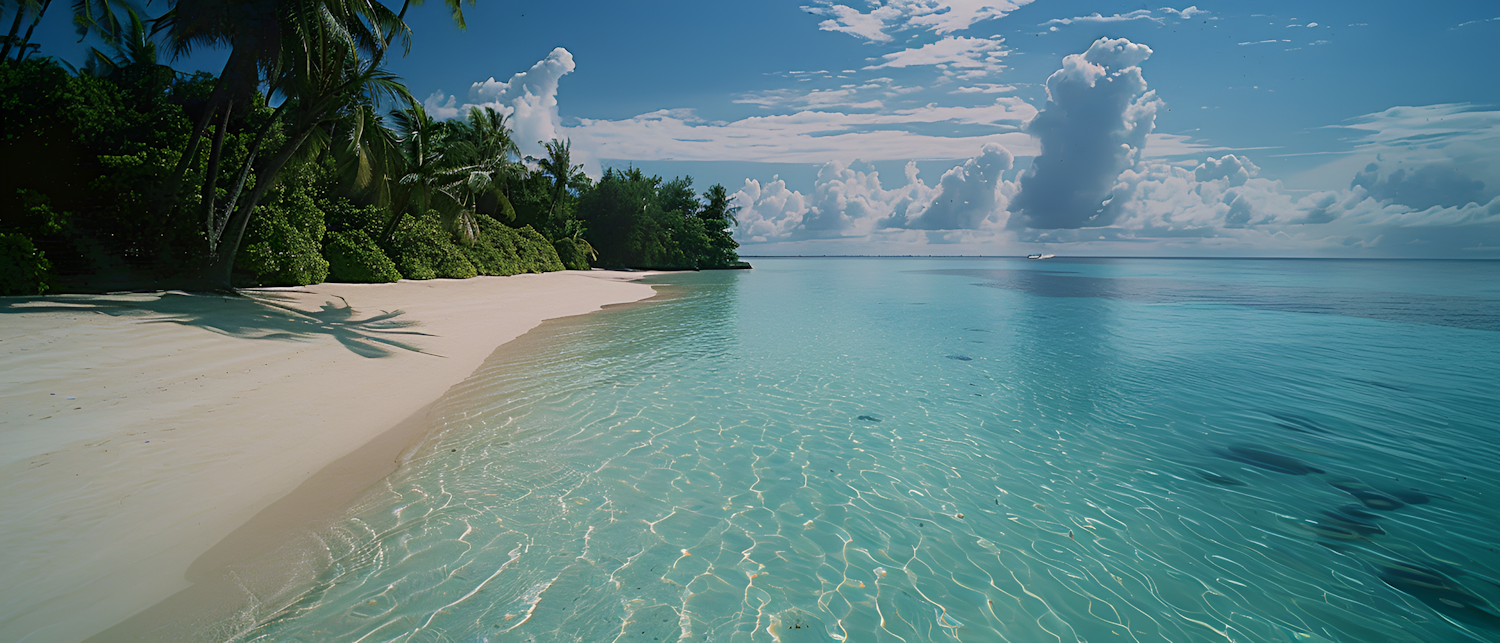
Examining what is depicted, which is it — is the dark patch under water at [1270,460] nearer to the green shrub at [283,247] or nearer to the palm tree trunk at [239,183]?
the palm tree trunk at [239,183]

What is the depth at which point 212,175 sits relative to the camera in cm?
1323

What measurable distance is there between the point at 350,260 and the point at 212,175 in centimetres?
764

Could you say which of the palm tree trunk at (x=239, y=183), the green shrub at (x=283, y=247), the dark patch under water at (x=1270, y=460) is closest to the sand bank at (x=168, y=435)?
the palm tree trunk at (x=239, y=183)

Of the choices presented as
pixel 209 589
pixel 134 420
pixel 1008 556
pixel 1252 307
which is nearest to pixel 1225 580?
pixel 1008 556

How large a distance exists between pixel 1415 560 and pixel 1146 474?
1.89m

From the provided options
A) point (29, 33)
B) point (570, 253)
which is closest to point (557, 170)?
point (570, 253)

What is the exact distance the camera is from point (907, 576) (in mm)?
3992

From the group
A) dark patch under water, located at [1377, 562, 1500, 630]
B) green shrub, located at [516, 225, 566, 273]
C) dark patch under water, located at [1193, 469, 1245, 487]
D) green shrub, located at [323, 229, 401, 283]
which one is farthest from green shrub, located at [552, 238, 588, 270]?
dark patch under water, located at [1377, 562, 1500, 630]

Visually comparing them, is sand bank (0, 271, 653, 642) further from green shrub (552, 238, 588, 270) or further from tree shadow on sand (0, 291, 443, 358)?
green shrub (552, 238, 588, 270)

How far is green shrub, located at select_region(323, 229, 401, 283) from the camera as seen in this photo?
20.5 metres

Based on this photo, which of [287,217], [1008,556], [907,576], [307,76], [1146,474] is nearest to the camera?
[907,576]

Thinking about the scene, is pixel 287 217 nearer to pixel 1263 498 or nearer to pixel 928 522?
pixel 928 522

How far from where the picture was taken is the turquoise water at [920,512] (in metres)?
3.52

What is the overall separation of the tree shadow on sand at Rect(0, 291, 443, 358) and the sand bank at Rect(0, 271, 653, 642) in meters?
0.06
